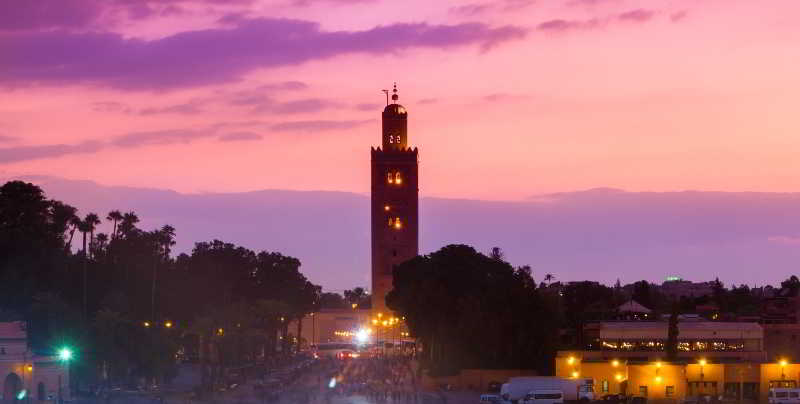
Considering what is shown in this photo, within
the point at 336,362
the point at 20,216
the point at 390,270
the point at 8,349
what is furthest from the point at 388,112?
the point at 8,349

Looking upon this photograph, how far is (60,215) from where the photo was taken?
109 meters

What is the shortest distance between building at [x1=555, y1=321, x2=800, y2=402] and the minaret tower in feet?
213

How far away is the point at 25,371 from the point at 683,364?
3369 centimetres

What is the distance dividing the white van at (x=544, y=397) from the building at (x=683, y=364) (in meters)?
6.21

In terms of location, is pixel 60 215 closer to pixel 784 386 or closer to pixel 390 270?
pixel 390 270

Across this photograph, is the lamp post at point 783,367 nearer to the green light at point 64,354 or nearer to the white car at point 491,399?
the white car at point 491,399

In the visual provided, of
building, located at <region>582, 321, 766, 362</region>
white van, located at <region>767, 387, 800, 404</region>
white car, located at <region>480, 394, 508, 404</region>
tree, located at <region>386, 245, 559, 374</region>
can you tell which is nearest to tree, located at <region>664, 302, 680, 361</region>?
building, located at <region>582, 321, 766, 362</region>

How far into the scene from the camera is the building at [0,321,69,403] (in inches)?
2825

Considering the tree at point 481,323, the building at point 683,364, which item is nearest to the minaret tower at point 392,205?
the tree at point 481,323

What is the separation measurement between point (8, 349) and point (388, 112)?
8610 cm

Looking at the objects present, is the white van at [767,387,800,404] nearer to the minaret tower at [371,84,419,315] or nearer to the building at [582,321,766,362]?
the building at [582,321,766,362]

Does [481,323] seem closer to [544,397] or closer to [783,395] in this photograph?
[544,397]

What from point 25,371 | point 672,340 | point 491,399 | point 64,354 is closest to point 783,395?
point 672,340

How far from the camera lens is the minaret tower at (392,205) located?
150 meters
